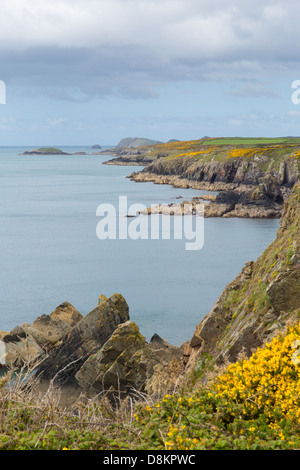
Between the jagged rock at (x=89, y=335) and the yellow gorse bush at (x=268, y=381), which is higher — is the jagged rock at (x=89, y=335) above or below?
below

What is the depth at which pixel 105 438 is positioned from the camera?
7.87 metres

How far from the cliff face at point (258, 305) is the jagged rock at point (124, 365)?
4.16ft

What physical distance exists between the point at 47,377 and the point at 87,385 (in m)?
2.89

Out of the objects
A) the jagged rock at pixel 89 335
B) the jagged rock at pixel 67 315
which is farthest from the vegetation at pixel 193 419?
the jagged rock at pixel 67 315

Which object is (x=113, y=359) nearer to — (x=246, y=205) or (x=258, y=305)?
Answer: (x=258, y=305)

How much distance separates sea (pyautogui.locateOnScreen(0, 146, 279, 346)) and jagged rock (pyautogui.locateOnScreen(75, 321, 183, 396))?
7.69m

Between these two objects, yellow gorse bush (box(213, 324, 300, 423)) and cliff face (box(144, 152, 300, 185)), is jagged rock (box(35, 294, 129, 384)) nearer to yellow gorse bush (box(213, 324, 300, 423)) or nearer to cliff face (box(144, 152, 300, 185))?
yellow gorse bush (box(213, 324, 300, 423))

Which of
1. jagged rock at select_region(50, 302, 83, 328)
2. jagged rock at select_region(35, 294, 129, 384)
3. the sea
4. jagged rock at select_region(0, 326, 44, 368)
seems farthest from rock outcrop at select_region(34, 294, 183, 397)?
jagged rock at select_region(50, 302, 83, 328)

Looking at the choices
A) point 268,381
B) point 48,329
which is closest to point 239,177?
point 48,329

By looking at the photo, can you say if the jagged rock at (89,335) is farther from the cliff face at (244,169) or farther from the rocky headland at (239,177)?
the cliff face at (244,169)

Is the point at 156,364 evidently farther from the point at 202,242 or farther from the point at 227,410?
the point at 202,242

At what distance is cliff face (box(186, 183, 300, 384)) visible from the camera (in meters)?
13.6

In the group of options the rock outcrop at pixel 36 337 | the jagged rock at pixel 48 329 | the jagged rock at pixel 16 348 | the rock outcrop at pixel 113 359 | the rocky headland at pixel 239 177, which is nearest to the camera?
the rock outcrop at pixel 113 359

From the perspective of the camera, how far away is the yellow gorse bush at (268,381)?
29.5 feet
